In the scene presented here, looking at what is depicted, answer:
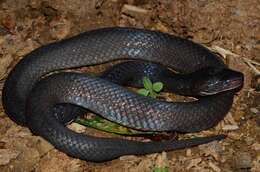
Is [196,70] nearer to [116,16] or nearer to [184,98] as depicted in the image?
[184,98]

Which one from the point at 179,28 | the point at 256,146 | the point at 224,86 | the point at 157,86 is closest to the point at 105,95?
the point at 157,86

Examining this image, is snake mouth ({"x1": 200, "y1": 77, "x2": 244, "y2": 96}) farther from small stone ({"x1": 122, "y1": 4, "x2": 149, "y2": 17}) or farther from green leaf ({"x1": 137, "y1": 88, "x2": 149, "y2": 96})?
small stone ({"x1": 122, "y1": 4, "x2": 149, "y2": 17})

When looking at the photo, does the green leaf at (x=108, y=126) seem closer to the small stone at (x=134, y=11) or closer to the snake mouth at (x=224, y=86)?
the snake mouth at (x=224, y=86)

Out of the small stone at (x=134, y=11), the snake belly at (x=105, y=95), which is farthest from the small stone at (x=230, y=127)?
the small stone at (x=134, y=11)

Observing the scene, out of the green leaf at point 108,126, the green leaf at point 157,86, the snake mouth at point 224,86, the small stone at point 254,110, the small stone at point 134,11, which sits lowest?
the green leaf at point 108,126

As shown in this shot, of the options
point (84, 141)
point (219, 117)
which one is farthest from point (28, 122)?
point (219, 117)

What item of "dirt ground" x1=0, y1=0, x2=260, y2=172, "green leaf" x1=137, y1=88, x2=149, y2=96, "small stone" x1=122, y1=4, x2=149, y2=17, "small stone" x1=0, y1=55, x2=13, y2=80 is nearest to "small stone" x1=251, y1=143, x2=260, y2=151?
"dirt ground" x1=0, y1=0, x2=260, y2=172
